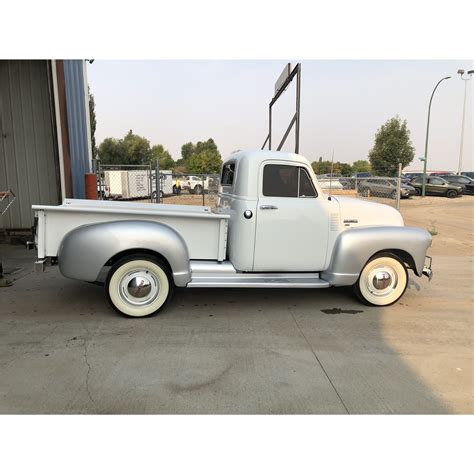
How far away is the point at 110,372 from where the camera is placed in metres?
3.30

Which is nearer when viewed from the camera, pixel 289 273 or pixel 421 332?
pixel 421 332

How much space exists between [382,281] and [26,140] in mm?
8651

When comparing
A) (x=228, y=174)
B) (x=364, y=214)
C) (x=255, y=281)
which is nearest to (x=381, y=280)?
(x=364, y=214)

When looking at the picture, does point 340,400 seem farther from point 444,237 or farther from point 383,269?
point 444,237

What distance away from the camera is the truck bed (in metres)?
4.30

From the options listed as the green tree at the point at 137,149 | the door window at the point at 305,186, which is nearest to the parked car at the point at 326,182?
the door window at the point at 305,186

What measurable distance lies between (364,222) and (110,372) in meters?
3.50

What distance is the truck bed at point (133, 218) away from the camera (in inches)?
169

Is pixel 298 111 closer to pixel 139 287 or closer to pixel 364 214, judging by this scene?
pixel 364 214

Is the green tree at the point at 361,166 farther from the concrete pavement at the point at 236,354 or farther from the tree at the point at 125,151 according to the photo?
the concrete pavement at the point at 236,354

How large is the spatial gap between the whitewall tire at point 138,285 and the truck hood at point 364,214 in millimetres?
2333

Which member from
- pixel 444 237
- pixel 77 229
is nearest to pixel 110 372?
pixel 77 229

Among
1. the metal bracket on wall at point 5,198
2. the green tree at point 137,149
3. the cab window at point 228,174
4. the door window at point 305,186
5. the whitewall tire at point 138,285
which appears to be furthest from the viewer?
the green tree at point 137,149

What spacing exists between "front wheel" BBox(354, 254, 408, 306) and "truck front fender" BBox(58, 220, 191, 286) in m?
2.41
